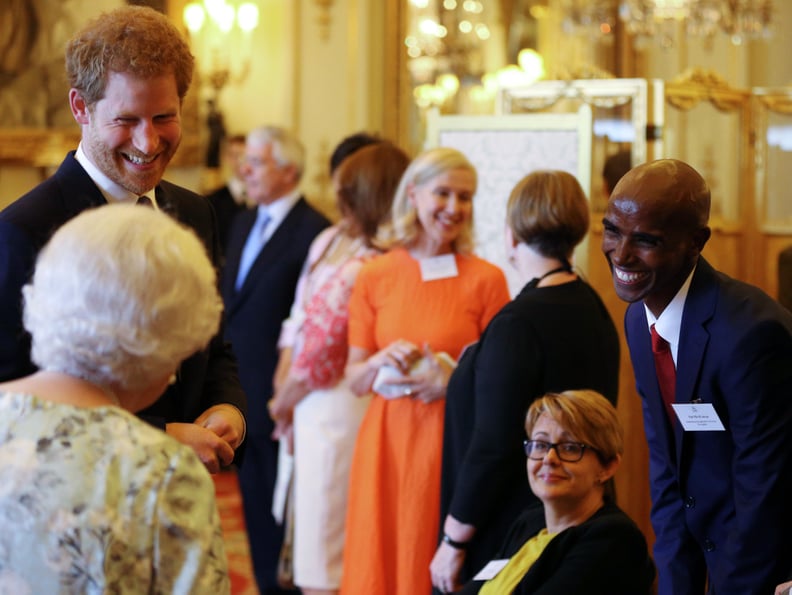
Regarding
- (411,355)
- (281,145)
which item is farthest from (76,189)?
(281,145)

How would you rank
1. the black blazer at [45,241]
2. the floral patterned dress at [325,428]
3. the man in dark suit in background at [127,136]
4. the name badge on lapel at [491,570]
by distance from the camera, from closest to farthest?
the black blazer at [45,241]
the man in dark suit in background at [127,136]
the name badge on lapel at [491,570]
the floral patterned dress at [325,428]

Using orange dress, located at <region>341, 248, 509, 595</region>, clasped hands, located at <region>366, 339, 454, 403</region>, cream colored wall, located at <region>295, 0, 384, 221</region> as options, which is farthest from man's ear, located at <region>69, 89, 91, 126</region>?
cream colored wall, located at <region>295, 0, 384, 221</region>

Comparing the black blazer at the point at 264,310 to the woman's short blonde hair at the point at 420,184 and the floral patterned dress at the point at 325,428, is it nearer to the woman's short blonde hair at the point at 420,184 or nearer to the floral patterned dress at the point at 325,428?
the floral patterned dress at the point at 325,428

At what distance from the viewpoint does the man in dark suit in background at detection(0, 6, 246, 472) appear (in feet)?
7.17

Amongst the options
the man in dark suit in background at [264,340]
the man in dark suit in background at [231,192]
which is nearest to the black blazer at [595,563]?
the man in dark suit in background at [264,340]

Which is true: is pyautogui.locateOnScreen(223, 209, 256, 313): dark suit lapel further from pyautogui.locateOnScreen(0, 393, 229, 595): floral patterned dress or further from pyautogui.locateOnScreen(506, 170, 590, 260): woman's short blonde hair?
pyautogui.locateOnScreen(0, 393, 229, 595): floral patterned dress

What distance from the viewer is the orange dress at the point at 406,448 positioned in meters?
3.82

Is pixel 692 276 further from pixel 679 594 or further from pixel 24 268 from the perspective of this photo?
pixel 24 268

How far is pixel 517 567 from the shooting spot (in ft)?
9.95

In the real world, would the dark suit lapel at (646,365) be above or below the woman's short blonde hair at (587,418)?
above

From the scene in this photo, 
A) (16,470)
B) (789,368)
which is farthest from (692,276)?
(16,470)

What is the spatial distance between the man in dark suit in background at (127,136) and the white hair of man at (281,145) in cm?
359

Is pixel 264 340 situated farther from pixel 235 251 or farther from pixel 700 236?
pixel 700 236

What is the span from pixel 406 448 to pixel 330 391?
689 millimetres
